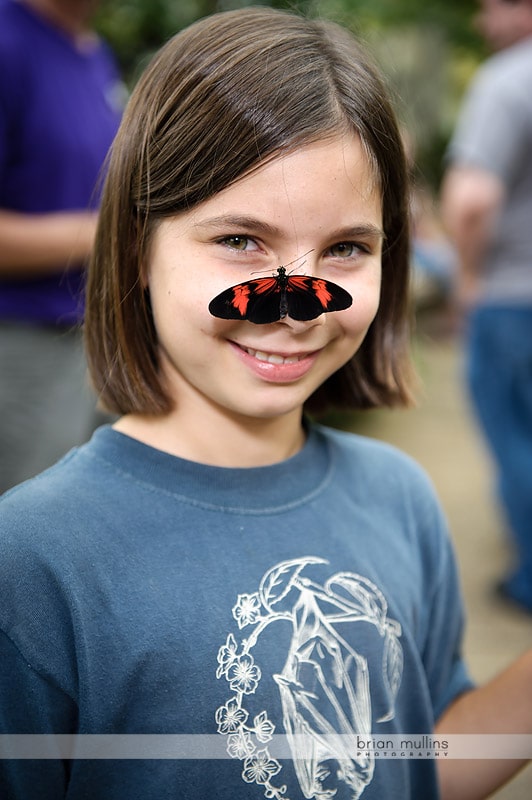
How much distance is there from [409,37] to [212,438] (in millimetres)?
11366

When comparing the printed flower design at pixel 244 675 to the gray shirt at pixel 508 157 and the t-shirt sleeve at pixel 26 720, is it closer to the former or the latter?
the t-shirt sleeve at pixel 26 720

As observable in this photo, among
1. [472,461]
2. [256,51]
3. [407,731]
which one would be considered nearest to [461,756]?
[407,731]

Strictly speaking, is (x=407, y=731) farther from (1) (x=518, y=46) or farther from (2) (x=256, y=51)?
(1) (x=518, y=46)

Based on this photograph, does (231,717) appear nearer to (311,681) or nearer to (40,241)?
(311,681)

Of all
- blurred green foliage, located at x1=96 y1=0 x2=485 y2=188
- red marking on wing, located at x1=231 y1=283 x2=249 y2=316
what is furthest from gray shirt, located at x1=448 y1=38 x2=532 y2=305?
red marking on wing, located at x1=231 y1=283 x2=249 y2=316

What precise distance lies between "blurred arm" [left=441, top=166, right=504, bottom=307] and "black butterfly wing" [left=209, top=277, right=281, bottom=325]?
2.53 metres

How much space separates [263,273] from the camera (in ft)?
3.85

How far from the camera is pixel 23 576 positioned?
1.11m

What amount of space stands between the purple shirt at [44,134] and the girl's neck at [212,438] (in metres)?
0.93

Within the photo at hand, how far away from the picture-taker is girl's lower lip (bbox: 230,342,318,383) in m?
1.22

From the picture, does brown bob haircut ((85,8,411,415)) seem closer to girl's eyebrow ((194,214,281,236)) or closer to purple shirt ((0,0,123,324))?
girl's eyebrow ((194,214,281,236))

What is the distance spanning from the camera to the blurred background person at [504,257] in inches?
133

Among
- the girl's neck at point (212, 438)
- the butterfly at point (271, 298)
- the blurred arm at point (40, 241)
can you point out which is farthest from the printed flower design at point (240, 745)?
the blurred arm at point (40, 241)

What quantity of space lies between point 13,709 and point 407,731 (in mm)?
550
